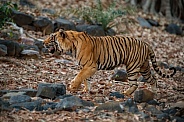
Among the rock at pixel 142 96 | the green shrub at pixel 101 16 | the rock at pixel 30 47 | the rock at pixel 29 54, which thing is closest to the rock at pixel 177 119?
the rock at pixel 142 96

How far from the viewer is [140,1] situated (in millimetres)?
19828

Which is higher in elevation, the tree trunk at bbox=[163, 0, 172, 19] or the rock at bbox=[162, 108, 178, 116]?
the tree trunk at bbox=[163, 0, 172, 19]

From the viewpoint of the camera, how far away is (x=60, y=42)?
25.7 ft

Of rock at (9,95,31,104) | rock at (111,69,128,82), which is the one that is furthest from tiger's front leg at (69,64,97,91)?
rock at (111,69,128,82)

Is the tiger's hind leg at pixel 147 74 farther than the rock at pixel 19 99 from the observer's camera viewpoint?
Yes

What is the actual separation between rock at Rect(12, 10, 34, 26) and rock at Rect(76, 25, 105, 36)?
155cm

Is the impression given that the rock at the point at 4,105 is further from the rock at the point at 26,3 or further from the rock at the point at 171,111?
the rock at the point at 26,3

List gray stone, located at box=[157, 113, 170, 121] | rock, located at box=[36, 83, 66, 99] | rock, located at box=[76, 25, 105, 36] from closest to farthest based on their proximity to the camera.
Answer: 1. gray stone, located at box=[157, 113, 170, 121]
2. rock, located at box=[36, 83, 66, 99]
3. rock, located at box=[76, 25, 105, 36]

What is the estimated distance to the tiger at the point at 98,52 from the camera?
25.0 ft

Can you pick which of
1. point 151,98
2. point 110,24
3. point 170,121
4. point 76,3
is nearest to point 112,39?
point 151,98

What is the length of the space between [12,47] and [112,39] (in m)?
2.68

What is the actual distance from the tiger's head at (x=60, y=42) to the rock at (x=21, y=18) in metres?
4.52

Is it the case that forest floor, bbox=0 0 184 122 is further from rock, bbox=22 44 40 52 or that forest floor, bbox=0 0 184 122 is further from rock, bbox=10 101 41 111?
rock, bbox=22 44 40 52

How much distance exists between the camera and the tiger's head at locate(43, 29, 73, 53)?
7801 mm
